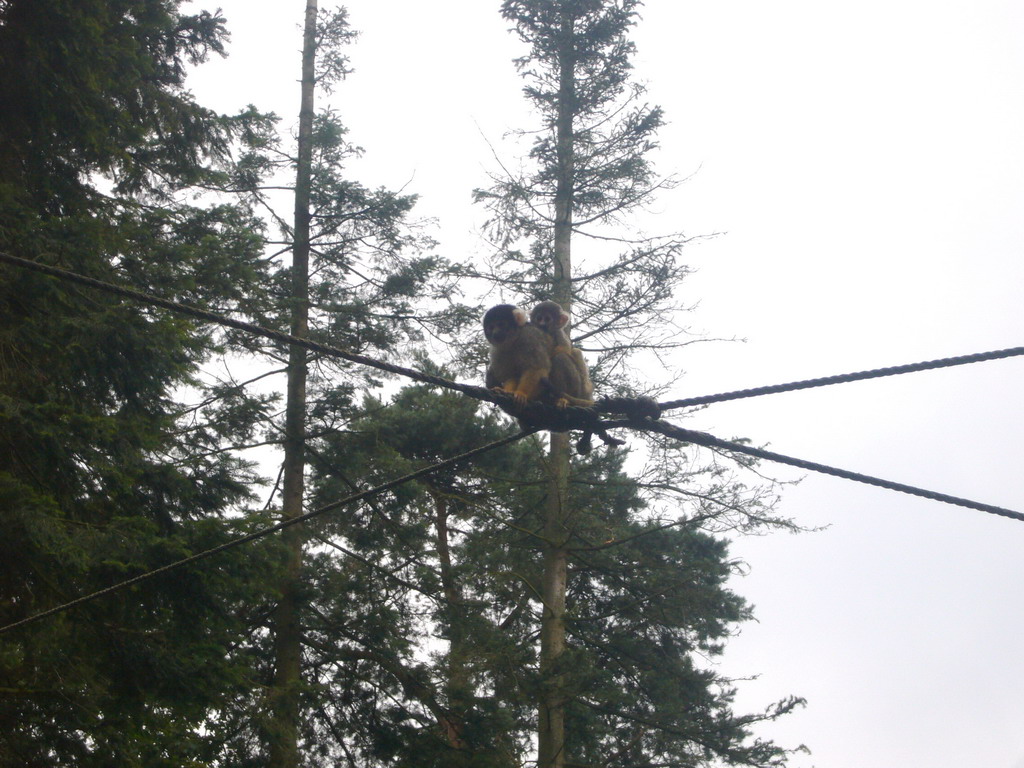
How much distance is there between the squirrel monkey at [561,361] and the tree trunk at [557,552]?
611 cm

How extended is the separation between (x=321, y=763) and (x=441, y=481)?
559 cm

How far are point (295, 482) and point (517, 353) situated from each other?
8.54 meters

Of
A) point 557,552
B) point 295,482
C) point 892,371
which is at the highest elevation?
point 295,482

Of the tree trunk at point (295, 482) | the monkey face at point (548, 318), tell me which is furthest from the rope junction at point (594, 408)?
the tree trunk at point (295, 482)

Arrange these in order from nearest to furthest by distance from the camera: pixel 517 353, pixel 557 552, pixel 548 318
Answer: pixel 517 353 → pixel 548 318 → pixel 557 552

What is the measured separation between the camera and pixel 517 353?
340 inches

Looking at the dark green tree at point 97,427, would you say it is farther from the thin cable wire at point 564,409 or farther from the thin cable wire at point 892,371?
the thin cable wire at point 892,371

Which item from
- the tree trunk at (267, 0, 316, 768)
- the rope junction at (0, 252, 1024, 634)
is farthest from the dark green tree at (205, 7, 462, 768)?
the rope junction at (0, 252, 1024, 634)

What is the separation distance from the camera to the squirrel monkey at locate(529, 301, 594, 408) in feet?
28.3

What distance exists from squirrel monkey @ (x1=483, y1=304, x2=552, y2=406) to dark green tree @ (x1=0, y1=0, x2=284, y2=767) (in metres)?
3.54

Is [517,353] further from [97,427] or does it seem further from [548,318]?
[97,427]

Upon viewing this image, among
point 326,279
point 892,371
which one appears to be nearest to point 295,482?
point 326,279

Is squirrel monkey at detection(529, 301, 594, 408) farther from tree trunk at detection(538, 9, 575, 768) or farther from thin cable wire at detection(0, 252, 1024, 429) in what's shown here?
tree trunk at detection(538, 9, 575, 768)

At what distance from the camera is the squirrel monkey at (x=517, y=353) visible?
8.43m
